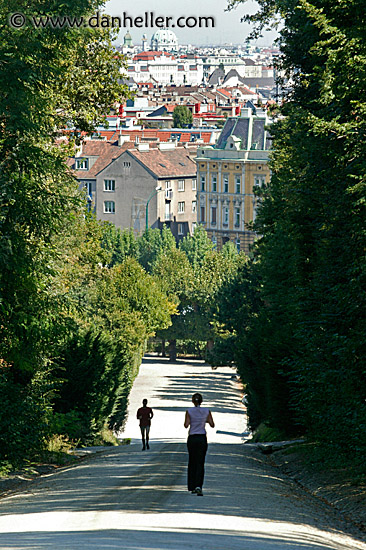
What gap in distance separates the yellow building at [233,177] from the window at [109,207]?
13.8m

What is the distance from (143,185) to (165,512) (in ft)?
450

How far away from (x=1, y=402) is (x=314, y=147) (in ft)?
28.4

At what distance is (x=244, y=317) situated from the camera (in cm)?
5731

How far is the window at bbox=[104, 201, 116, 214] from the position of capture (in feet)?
505

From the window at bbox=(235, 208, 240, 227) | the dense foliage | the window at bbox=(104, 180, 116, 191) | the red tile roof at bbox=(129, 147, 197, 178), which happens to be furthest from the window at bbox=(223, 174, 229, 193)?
the dense foliage

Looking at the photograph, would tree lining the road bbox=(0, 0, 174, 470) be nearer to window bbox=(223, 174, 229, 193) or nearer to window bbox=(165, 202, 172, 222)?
window bbox=(223, 174, 229, 193)

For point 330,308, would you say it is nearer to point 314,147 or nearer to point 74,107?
point 314,147

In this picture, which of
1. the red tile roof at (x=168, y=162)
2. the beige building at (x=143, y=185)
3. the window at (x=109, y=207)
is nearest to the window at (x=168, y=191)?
the beige building at (x=143, y=185)

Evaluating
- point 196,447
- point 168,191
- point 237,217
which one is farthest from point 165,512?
point 168,191

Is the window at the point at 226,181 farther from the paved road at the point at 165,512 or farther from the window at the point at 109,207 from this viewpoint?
the paved road at the point at 165,512

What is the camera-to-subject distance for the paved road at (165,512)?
1079cm

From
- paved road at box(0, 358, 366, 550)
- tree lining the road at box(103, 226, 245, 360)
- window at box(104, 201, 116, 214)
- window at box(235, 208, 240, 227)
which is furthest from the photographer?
window at box(104, 201, 116, 214)

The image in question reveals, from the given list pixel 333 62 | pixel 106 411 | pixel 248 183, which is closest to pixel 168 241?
pixel 248 183

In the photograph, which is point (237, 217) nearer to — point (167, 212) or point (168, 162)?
point (167, 212)
